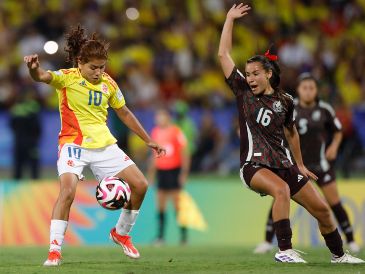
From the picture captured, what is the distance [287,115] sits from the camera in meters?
9.07

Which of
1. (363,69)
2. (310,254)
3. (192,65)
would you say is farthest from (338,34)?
(310,254)

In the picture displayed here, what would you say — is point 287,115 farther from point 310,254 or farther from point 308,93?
point 308,93

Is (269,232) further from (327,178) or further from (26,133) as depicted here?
(26,133)

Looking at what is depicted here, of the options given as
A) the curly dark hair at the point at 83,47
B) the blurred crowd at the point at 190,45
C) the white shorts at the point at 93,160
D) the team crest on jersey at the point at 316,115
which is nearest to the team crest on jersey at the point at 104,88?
the curly dark hair at the point at 83,47

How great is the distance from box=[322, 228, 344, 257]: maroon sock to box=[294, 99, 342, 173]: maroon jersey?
3.28 m

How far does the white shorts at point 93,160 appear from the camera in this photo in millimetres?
8922

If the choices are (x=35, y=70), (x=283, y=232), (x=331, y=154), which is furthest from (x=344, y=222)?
(x=35, y=70)

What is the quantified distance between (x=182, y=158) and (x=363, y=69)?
6.53 metres

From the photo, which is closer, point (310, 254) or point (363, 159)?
point (310, 254)

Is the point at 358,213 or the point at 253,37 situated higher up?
the point at 253,37

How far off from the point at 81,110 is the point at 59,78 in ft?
1.42

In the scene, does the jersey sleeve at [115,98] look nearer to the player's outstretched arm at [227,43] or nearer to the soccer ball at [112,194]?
the soccer ball at [112,194]

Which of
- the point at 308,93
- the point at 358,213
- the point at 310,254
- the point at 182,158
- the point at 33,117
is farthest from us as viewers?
the point at 33,117

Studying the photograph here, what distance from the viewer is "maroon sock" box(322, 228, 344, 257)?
9.00 metres
